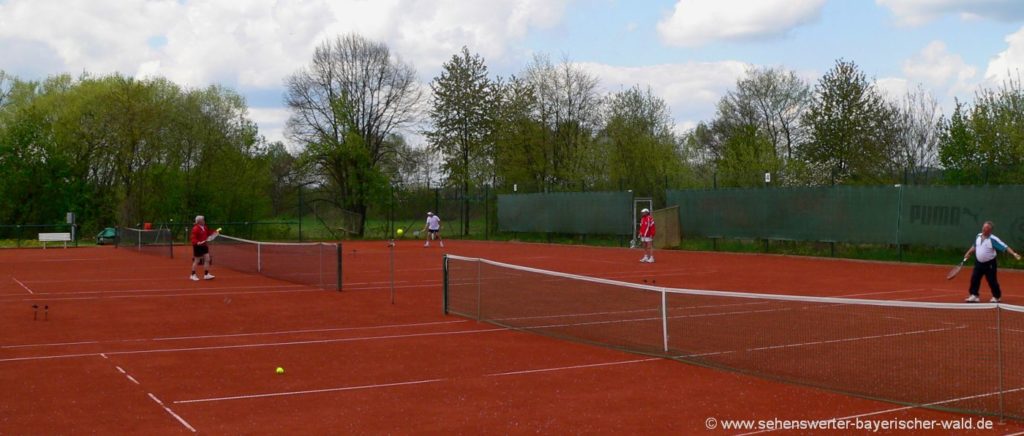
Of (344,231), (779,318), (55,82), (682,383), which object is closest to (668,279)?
(779,318)

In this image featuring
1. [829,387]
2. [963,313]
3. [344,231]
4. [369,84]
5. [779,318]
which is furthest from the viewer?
[369,84]

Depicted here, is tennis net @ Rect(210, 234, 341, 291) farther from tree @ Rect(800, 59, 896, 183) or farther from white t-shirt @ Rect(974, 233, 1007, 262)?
tree @ Rect(800, 59, 896, 183)

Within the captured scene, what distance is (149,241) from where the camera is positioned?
3766cm

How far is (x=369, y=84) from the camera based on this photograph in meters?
57.8

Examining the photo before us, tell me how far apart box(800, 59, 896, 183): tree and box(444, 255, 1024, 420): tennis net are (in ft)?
107

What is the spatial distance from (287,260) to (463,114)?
104 feet

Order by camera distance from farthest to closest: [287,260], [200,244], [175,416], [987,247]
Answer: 1. [287,260]
2. [200,244]
3. [987,247]
4. [175,416]

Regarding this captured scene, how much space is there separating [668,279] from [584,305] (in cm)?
868

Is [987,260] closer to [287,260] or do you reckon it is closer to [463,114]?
[287,260]

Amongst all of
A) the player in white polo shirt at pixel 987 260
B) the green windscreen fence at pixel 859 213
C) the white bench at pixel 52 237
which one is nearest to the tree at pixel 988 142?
the green windscreen fence at pixel 859 213

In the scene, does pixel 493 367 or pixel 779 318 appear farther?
pixel 779 318

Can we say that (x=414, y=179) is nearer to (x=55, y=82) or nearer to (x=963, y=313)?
(x=55, y=82)

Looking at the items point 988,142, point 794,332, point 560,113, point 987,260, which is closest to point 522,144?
point 560,113

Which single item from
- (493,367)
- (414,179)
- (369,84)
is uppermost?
(369,84)
